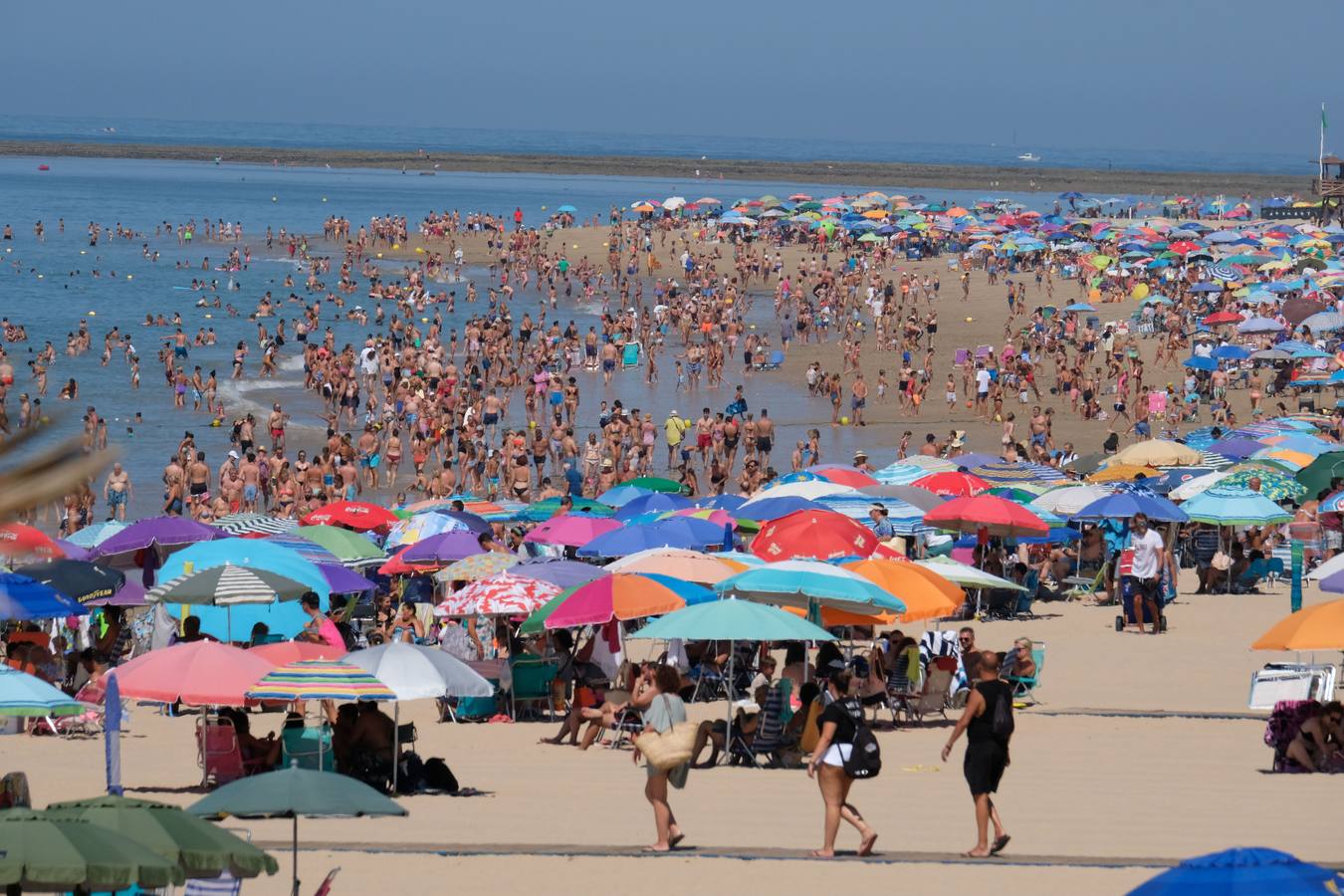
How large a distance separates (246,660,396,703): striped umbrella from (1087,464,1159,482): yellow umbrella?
41.4ft

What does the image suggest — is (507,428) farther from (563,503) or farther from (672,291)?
(672,291)

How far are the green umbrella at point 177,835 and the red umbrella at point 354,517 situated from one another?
12.1 metres

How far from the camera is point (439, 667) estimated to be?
9.96m

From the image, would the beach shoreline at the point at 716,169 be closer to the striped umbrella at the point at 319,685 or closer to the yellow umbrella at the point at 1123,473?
the yellow umbrella at the point at 1123,473

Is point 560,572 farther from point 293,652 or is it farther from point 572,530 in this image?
point 572,530

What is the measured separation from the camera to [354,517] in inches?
711

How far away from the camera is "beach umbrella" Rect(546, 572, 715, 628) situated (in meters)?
11.6

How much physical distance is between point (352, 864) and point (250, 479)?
1691cm

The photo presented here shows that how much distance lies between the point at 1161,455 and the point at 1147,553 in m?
6.06

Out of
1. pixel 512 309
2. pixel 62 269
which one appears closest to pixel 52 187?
pixel 62 269

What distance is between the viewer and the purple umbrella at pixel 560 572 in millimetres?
12719

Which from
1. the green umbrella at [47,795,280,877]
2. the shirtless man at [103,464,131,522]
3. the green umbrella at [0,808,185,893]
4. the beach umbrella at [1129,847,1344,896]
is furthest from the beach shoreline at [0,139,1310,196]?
the beach umbrella at [1129,847,1344,896]

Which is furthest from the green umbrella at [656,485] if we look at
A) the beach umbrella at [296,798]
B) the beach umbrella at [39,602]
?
the beach umbrella at [296,798]

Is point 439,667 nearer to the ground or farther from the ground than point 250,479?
farther from the ground
